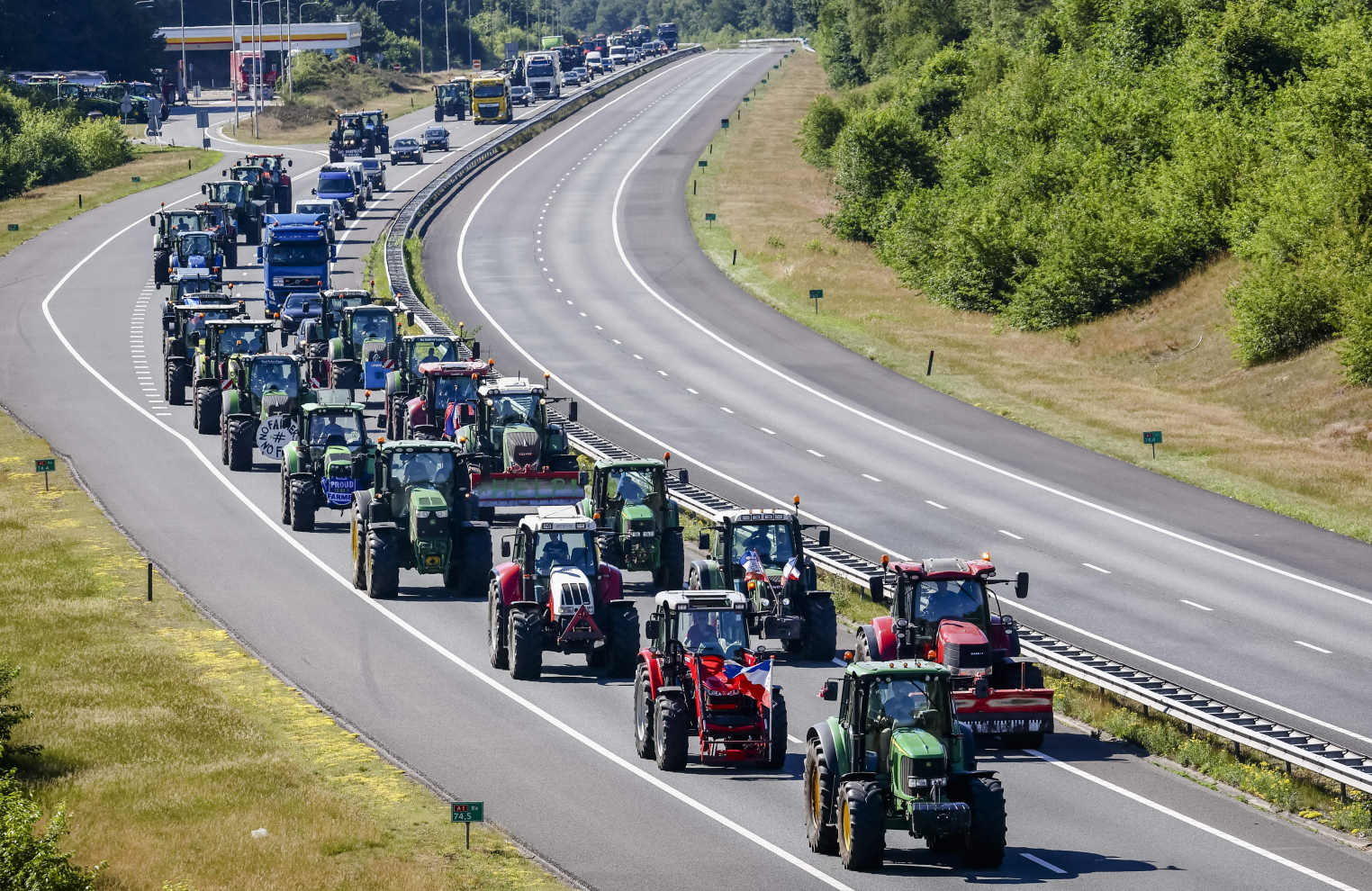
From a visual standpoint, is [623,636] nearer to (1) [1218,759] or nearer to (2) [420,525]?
(2) [420,525]

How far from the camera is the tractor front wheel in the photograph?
49281mm

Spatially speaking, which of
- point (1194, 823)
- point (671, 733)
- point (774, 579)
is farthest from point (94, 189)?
point (1194, 823)

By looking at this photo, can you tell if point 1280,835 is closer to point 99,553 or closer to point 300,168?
point 99,553

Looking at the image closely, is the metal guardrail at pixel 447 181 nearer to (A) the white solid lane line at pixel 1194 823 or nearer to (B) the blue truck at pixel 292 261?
(B) the blue truck at pixel 292 261

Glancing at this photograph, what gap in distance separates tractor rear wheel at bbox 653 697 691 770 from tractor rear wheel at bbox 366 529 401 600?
12.2 meters

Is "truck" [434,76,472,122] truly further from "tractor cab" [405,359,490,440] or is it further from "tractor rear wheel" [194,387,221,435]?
"tractor cab" [405,359,490,440]

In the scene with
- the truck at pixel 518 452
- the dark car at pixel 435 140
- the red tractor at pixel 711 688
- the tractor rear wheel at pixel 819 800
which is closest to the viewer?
the tractor rear wheel at pixel 819 800

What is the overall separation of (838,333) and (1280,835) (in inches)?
1920

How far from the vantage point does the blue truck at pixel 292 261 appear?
7000cm

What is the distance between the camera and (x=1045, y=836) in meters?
24.0

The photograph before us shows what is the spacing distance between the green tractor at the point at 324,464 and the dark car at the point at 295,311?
859 inches

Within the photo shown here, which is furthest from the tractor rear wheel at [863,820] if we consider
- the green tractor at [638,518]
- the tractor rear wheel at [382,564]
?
the tractor rear wheel at [382,564]

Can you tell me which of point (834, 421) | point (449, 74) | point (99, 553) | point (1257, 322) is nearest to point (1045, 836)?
point (99, 553)

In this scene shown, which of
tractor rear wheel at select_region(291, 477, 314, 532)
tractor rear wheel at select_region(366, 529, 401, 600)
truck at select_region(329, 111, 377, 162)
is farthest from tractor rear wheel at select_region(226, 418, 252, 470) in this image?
truck at select_region(329, 111, 377, 162)
